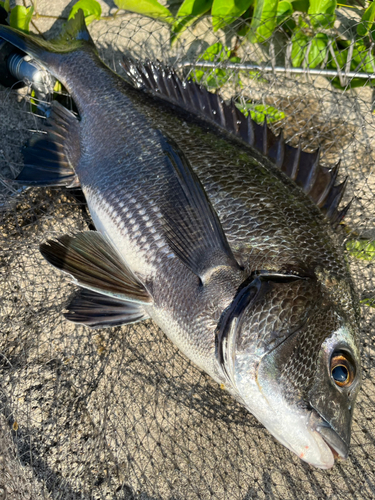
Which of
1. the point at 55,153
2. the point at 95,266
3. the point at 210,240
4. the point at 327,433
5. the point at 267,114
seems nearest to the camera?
the point at 327,433

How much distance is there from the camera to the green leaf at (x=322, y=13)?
105 inches

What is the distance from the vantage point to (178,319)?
1597 mm

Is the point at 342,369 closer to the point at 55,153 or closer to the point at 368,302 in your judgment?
the point at 368,302

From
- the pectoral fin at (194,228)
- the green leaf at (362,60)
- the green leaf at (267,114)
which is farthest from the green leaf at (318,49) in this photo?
the pectoral fin at (194,228)

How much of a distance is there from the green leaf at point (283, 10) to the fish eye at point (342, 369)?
242 centimetres

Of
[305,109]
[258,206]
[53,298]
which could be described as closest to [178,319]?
[258,206]

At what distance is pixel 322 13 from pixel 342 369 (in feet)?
8.44

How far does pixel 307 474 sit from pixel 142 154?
1827mm

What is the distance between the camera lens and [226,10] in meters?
2.70

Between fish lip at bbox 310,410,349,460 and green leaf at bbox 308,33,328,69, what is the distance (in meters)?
2.45

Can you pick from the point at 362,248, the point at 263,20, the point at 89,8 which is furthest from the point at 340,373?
the point at 89,8

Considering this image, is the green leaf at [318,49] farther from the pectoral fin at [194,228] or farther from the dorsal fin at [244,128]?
the pectoral fin at [194,228]

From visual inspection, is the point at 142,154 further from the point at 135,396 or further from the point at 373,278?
the point at 373,278

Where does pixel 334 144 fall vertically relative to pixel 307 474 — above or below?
above
